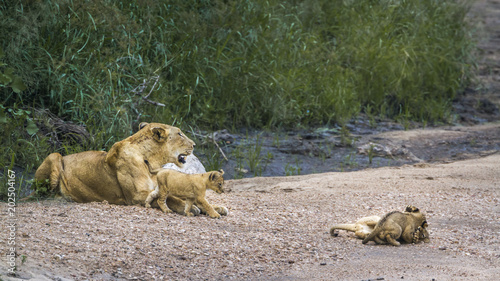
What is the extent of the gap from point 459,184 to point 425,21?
6.41 metres

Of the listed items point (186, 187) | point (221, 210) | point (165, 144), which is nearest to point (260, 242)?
point (221, 210)

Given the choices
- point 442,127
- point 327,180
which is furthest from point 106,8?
point 442,127

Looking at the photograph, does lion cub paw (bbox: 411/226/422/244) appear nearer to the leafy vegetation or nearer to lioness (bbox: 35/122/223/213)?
lioness (bbox: 35/122/223/213)

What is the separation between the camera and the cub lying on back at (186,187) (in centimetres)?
499

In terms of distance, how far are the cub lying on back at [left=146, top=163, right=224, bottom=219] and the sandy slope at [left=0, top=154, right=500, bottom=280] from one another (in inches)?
5.1

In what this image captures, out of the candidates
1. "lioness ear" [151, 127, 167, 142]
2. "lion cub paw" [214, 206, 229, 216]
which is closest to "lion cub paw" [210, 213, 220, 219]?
"lion cub paw" [214, 206, 229, 216]

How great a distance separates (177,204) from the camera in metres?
5.08

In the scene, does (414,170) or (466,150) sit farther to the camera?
(466,150)

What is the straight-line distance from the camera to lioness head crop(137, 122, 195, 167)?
5074 mm

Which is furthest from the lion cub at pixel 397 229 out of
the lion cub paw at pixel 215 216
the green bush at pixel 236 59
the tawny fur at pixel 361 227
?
the green bush at pixel 236 59

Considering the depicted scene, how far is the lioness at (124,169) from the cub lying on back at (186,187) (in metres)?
0.07

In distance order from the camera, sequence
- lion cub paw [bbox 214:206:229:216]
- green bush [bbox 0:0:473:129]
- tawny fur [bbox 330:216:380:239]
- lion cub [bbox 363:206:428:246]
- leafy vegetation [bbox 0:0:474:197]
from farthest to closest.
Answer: green bush [bbox 0:0:473:129] → leafy vegetation [bbox 0:0:474:197] → lion cub paw [bbox 214:206:229:216] → tawny fur [bbox 330:216:380:239] → lion cub [bbox 363:206:428:246]

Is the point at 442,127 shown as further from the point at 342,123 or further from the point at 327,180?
the point at 327,180

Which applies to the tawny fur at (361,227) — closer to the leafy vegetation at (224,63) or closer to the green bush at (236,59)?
→ the leafy vegetation at (224,63)
